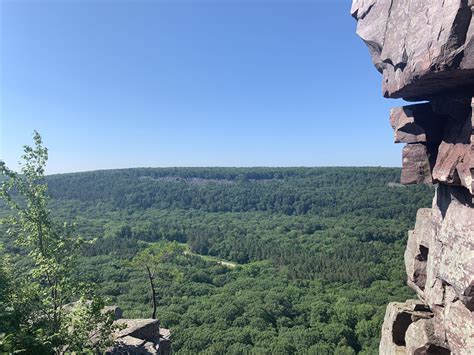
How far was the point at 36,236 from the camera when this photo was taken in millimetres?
15031

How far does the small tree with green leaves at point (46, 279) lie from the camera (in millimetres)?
13802

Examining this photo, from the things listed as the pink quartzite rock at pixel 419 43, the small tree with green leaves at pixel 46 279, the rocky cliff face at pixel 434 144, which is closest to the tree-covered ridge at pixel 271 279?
the small tree with green leaves at pixel 46 279

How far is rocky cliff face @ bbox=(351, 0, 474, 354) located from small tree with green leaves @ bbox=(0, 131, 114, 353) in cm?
1159

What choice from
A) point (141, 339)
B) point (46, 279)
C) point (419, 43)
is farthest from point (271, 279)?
point (419, 43)

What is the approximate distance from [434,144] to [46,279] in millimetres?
15805

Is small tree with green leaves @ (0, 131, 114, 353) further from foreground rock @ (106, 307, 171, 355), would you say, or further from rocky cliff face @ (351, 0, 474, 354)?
rocky cliff face @ (351, 0, 474, 354)

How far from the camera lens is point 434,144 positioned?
45.6 feet

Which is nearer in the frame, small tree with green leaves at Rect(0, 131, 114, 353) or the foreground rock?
small tree with green leaves at Rect(0, 131, 114, 353)

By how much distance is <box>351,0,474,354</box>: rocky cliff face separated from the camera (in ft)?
A: 33.5

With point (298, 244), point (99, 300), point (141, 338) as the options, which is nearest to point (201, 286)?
point (298, 244)

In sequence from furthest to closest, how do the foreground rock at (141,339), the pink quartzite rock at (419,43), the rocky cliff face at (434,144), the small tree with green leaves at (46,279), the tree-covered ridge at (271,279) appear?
the tree-covered ridge at (271,279), the foreground rock at (141,339), the small tree with green leaves at (46,279), the rocky cliff face at (434,144), the pink quartzite rock at (419,43)

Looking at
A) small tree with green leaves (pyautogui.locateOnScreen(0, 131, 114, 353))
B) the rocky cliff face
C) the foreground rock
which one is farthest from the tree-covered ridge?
the rocky cliff face

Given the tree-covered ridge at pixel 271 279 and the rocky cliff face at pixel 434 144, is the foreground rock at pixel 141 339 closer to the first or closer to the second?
the tree-covered ridge at pixel 271 279

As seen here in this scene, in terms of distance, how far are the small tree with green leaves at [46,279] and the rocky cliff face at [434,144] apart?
1159cm
